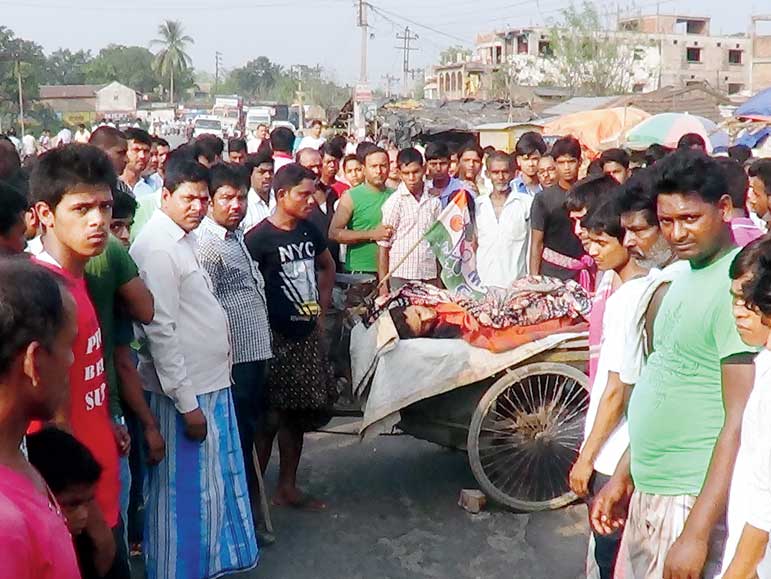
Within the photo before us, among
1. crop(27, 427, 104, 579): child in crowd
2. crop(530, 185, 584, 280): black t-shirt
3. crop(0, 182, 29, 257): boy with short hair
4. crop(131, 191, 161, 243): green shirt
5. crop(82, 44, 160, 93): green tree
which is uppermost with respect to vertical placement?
A: crop(82, 44, 160, 93): green tree

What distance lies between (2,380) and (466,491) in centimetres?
372

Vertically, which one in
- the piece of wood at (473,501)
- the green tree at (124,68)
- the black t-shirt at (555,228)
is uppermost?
the green tree at (124,68)

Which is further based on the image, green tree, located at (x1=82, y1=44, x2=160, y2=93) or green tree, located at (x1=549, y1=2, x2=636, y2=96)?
green tree, located at (x1=82, y1=44, x2=160, y2=93)

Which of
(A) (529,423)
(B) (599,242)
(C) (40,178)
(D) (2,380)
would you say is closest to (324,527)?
(A) (529,423)

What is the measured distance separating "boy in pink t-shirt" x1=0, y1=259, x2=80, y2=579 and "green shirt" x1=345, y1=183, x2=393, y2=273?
479 centimetres

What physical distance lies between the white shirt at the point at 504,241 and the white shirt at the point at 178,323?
302 cm

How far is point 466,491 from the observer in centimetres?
507

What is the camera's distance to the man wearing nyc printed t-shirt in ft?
15.4

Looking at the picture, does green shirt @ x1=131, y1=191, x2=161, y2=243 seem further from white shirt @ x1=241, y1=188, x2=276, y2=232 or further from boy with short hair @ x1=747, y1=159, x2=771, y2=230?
boy with short hair @ x1=747, y1=159, x2=771, y2=230

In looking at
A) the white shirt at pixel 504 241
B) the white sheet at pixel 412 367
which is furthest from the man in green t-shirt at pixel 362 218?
the white sheet at pixel 412 367

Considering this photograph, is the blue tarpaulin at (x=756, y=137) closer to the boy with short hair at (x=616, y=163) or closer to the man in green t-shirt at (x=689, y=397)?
the boy with short hair at (x=616, y=163)

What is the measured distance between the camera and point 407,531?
4812 millimetres

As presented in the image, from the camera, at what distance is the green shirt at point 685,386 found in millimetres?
2553

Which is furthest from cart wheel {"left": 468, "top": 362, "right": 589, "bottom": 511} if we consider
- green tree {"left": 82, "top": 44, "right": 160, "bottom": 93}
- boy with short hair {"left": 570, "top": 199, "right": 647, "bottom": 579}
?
green tree {"left": 82, "top": 44, "right": 160, "bottom": 93}
